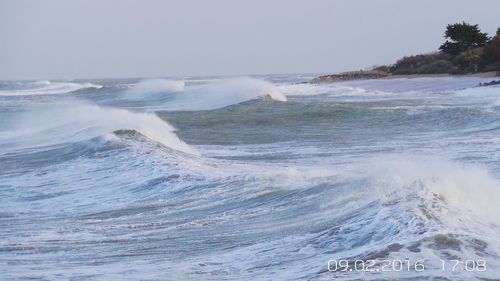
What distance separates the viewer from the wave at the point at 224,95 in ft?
139

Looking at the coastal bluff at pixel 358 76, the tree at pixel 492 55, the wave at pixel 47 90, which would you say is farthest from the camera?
the wave at pixel 47 90

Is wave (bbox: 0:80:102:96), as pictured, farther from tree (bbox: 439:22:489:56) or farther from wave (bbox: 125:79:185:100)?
tree (bbox: 439:22:489:56)

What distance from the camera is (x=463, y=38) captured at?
59.6 meters

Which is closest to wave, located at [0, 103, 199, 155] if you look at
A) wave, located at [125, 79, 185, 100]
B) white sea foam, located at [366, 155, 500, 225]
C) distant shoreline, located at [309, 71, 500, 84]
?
white sea foam, located at [366, 155, 500, 225]

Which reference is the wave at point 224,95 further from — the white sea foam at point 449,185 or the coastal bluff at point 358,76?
the white sea foam at point 449,185

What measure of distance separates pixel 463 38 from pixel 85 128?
39.2 metres

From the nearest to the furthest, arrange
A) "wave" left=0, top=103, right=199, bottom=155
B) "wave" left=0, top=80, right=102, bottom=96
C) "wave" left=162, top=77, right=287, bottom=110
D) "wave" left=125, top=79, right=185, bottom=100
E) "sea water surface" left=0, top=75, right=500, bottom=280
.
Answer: "sea water surface" left=0, top=75, right=500, bottom=280, "wave" left=0, top=103, right=199, bottom=155, "wave" left=162, top=77, right=287, bottom=110, "wave" left=125, top=79, right=185, bottom=100, "wave" left=0, top=80, right=102, bottom=96

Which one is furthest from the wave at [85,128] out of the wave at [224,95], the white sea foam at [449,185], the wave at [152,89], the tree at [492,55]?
the wave at [152,89]

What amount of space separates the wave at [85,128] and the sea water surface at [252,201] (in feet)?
0.57

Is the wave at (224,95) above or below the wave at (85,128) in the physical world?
below

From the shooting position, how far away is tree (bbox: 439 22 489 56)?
195ft

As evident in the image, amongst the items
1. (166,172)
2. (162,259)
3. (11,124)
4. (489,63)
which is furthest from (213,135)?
(489,63)

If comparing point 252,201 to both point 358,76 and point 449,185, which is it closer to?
point 449,185

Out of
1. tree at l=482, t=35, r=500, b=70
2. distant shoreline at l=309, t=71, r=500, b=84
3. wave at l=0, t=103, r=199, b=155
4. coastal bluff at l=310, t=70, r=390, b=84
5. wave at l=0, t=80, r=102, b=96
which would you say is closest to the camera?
wave at l=0, t=103, r=199, b=155
